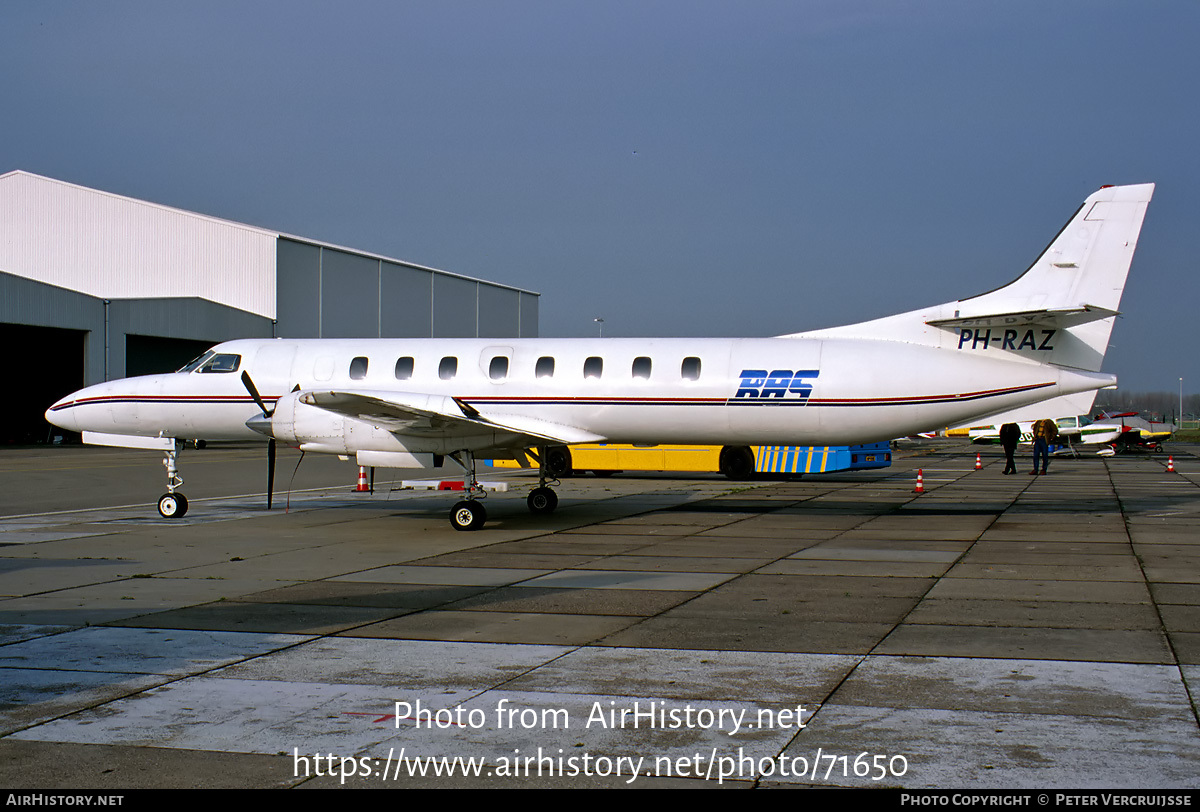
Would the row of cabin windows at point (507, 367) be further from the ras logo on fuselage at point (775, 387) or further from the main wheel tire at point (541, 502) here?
the main wheel tire at point (541, 502)

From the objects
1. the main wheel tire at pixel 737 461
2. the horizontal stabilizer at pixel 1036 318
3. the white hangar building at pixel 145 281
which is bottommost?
the main wheel tire at pixel 737 461

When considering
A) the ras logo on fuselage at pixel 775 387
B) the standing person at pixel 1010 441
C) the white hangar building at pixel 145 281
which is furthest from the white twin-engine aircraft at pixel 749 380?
the white hangar building at pixel 145 281

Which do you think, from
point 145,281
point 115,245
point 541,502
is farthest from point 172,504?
point 115,245

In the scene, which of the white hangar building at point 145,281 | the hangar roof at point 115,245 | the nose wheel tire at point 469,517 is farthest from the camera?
the hangar roof at point 115,245

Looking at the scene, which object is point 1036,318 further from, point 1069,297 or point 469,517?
point 469,517

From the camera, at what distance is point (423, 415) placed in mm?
16156

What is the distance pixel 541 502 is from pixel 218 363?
6.68m

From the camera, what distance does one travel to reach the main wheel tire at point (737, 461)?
2911cm

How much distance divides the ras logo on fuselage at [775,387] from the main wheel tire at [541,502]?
14.8 feet

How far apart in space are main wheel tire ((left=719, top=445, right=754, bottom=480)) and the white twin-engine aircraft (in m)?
10.7

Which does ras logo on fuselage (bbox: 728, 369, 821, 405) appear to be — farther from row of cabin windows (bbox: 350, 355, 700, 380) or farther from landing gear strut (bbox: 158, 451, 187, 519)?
landing gear strut (bbox: 158, 451, 187, 519)

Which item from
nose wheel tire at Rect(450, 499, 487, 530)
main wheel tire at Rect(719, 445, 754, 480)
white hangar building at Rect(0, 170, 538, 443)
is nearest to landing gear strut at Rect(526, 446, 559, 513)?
nose wheel tire at Rect(450, 499, 487, 530)
